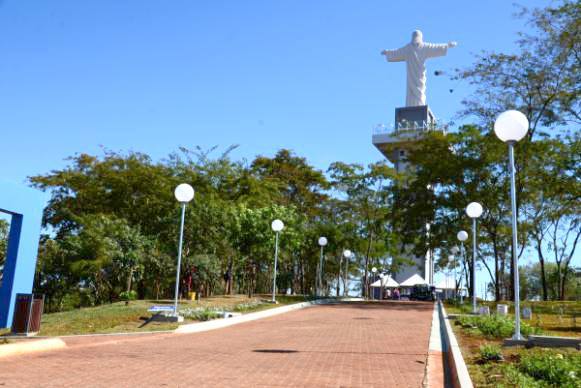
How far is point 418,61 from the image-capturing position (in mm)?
60656

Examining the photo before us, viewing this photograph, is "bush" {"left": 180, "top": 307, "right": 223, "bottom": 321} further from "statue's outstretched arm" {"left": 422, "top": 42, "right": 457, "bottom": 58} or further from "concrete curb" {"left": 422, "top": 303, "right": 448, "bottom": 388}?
"statue's outstretched arm" {"left": 422, "top": 42, "right": 457, "bottom": 58}

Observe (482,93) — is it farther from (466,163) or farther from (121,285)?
(121,285)

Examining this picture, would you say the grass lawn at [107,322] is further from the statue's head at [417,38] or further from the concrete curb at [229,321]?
→ the statue's head at [417,38]

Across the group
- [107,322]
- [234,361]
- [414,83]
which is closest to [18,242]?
[107,322]

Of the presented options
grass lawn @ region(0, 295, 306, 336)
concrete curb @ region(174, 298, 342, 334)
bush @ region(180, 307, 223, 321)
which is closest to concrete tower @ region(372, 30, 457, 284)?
concrete curb @ region(174, 298, 342, 334)

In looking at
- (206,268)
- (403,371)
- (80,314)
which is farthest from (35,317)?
(206,268)

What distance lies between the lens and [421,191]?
3347 cm

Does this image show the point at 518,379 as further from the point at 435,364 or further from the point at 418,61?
the point at 418,61

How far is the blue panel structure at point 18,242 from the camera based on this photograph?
15.4 m

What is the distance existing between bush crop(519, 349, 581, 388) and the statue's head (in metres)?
57.6

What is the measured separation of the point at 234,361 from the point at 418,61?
186ft

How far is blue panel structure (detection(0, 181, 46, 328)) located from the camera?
605 inches

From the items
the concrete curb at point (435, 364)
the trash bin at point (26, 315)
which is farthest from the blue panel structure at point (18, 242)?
the concrete curb at point (435, 364)

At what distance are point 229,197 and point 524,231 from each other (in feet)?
63.8
